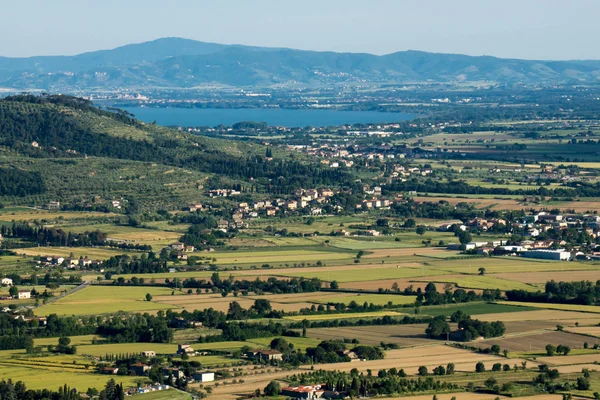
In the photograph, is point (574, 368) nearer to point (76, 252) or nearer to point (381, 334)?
point (381, 334)

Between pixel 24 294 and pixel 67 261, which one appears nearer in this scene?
pixel 24 294

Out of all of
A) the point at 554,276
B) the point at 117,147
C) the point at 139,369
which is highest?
the point at 117,147

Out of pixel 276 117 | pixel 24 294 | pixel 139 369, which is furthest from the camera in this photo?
pixel 276 117

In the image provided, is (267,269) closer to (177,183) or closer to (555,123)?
(177,183)

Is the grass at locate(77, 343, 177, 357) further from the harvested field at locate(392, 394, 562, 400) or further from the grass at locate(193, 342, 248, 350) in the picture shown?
the harvested field at locate(392, 394, 562, 400)

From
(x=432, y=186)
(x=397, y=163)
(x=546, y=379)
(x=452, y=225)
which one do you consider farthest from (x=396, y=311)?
(x=397, y=163)

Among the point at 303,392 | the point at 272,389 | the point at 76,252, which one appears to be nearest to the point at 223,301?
the point at 272,389

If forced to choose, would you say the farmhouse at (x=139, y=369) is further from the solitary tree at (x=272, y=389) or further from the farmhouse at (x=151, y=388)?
the solitary tree at (x=272, y=389)
